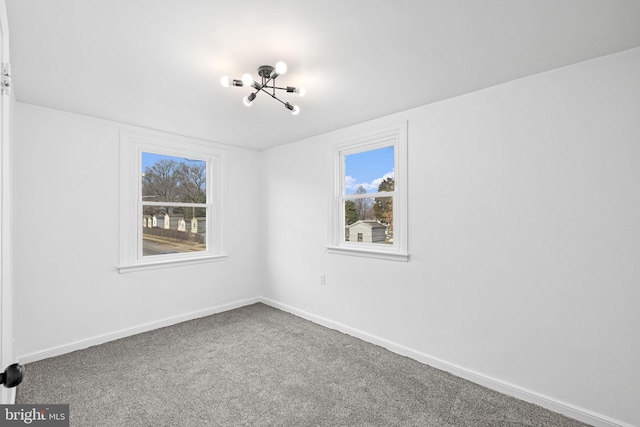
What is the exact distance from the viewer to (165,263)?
3844mm

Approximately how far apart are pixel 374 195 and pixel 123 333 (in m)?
3.11

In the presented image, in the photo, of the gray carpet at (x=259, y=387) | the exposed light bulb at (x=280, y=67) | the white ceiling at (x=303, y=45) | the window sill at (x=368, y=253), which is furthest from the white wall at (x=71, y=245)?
the exposed light bulb at (x=280, y=67)

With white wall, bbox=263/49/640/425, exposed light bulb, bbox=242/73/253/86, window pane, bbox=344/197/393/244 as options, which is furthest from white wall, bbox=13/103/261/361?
white wall, bbox=263/49/640/425

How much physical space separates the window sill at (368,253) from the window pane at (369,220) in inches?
6.6

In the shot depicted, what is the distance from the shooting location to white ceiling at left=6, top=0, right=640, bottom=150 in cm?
162

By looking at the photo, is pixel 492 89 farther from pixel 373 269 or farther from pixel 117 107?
pixel 117 107

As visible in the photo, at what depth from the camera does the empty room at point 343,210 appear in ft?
5.96

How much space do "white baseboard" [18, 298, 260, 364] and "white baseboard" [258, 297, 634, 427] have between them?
157 centimetres

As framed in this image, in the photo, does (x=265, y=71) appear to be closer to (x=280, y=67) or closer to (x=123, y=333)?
(x=280, y=67)

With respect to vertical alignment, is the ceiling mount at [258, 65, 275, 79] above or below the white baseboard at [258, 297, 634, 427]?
above

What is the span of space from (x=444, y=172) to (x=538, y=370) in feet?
5.43

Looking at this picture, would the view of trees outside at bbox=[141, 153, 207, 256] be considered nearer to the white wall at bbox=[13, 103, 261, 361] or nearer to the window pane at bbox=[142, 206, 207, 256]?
the window pane at bbox=[142, 206, 207, 256]

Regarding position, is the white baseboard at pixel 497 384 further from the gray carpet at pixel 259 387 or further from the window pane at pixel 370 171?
the window pane at pixel 370 171

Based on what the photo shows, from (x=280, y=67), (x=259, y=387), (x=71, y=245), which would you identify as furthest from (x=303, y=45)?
(x=71, y=245)
